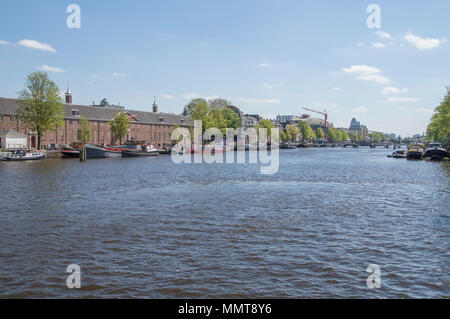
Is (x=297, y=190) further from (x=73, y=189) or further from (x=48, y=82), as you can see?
(x=48, y=82)

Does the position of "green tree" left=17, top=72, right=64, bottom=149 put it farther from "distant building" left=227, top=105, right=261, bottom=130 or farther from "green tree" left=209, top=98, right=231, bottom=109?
"distant building" left=227, top=105, right=261, bottom=130

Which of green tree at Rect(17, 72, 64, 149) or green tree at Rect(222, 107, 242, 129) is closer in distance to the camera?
green tree at Rect(17, 72, 64, 149)

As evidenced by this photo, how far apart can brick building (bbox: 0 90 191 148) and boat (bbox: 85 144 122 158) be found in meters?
18.6

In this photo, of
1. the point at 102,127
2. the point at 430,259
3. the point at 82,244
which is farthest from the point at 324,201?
the point at 102,127

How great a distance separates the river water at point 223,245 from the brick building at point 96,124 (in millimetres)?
68879

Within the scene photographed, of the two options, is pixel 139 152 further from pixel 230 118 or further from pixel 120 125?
pixel 230 118

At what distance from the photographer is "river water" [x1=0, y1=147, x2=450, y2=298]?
1058 centimetres

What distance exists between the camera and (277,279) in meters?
11.1

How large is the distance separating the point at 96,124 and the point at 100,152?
99.8 feet

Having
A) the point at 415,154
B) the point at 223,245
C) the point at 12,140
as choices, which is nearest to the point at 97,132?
the point at 12,140

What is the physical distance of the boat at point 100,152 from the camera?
250ft

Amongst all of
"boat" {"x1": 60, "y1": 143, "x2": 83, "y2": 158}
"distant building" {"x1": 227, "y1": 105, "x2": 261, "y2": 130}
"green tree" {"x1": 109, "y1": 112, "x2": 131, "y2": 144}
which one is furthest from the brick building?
"distant building" {"x1": 227, "y1": 105, "x2": 261, "y2": 130}

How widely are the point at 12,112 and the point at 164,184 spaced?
68.7m

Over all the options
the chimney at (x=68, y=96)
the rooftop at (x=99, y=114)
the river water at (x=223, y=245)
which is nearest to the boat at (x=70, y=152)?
the rooftop at (x=99, y=114)
